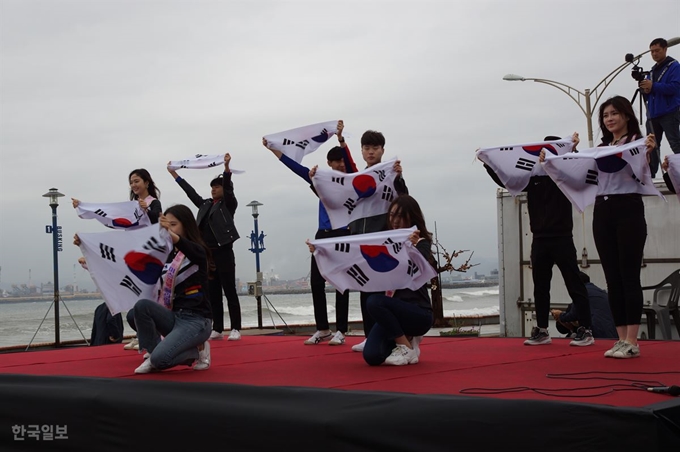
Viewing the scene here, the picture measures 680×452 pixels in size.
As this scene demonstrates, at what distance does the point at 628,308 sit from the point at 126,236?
351cm

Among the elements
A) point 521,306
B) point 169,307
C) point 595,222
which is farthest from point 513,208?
point 169,307

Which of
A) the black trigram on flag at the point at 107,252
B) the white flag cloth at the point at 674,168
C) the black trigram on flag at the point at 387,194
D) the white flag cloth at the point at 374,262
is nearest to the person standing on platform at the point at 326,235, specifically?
the black trigram on flag at the point at 387,194

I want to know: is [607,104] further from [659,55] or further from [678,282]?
[659,55]

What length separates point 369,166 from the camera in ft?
20.1

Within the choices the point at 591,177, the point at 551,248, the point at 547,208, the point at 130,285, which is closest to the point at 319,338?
the point at 130,285

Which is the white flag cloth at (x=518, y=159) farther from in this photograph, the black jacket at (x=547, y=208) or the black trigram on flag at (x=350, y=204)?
the black trigram on flag at (x=350, y=204)

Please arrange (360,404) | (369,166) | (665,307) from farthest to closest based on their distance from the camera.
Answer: (665,307) < (369,166) < (360,404)

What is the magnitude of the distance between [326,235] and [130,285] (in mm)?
1975

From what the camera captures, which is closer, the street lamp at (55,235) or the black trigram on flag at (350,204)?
the black trigram on flag at (350,204)

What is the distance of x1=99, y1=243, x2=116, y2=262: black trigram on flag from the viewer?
5312mm

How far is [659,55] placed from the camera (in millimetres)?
8688

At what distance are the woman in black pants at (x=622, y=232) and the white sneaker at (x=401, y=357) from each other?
4.29ft

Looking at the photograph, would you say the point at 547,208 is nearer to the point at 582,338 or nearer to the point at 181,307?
the point at 582,338

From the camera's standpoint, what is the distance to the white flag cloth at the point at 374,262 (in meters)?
5.04
